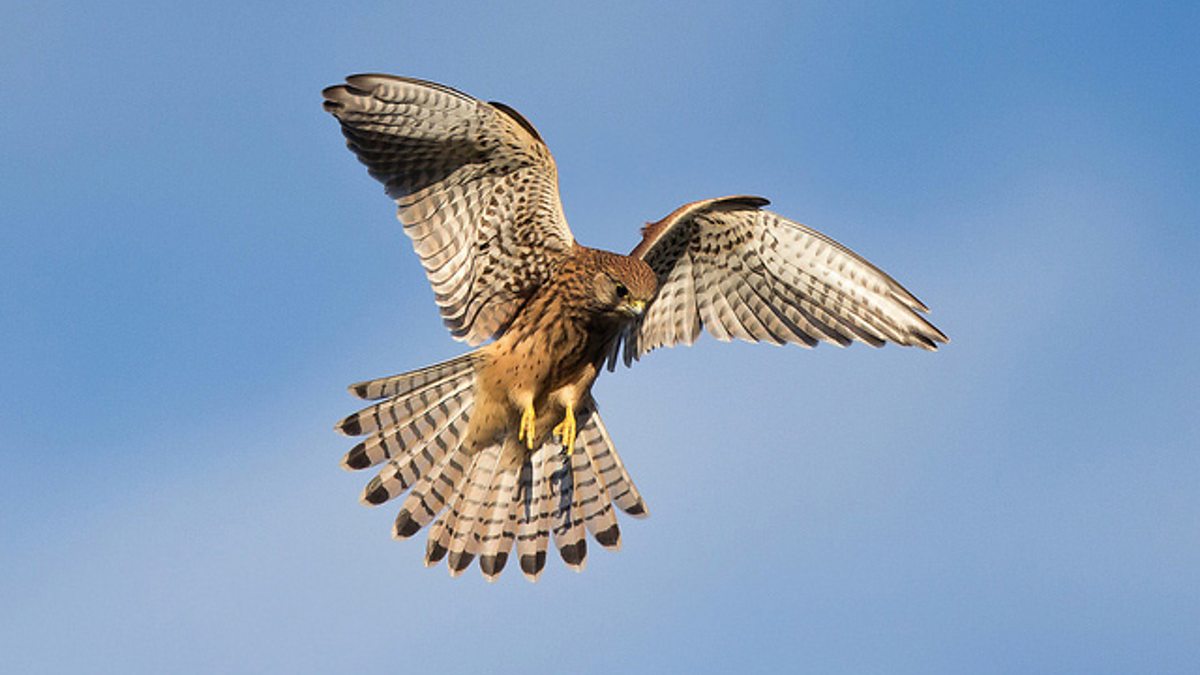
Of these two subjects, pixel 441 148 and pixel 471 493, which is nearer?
pixel 441 148

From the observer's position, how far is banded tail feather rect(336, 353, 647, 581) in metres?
11.3

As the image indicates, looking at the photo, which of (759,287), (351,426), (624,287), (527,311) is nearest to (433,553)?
(351,426)

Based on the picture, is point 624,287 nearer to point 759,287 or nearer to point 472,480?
point 759,287

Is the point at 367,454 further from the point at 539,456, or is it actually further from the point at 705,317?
the point at 705,317

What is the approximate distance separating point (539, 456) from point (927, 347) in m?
2.47

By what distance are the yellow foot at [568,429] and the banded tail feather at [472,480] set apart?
24 centimetres

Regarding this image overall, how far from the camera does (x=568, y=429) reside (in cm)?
1125

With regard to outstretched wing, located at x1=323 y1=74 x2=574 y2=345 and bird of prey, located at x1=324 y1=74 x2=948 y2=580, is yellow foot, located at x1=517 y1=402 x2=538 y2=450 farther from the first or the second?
outstretched wing, located at x1=323 y1=74 x2=574 y2=345

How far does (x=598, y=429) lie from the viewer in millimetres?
11688

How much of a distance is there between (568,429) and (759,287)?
149cm

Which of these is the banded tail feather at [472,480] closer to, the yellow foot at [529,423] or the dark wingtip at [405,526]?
the dark wingtip at [405,526]

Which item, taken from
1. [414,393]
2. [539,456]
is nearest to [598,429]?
[539,456]

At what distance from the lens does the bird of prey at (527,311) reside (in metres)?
10.7

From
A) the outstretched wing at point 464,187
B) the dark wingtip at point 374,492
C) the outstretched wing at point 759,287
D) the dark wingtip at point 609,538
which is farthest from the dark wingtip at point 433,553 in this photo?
the outstretched wing at point 759,287
